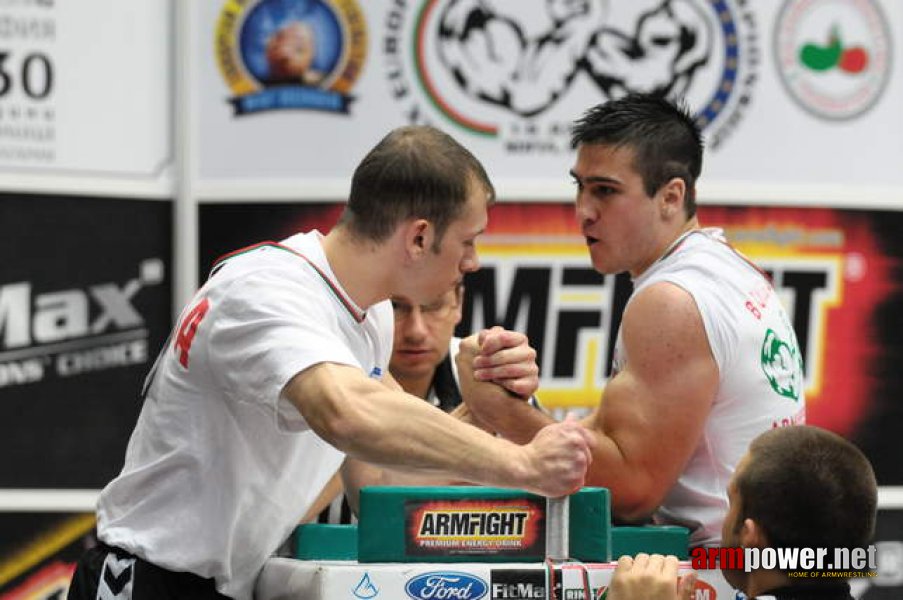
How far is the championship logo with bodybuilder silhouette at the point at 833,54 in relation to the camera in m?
6.10

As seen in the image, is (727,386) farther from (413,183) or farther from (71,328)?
(71,328)

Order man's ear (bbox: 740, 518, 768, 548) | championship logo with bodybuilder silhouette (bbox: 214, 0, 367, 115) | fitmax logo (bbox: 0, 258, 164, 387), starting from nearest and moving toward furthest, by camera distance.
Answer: man's ear (bbox: 740, 518, 768, 548), fitmax logo (bbox: 0, 258, 164, 387), championship logo with bodybuilder silhouette (bbox: 214, 0, 367, 115)

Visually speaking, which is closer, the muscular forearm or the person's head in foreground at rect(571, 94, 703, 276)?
the muscular forearm

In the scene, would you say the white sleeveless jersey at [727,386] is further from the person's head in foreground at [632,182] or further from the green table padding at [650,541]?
the green table padding at [650,541]

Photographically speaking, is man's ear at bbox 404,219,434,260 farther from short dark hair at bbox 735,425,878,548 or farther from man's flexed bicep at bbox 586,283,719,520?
short dark hair at bbox 735,425,878,548

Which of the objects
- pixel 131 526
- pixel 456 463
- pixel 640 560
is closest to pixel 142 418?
pixel 131 526

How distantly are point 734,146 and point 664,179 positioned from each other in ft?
6.88

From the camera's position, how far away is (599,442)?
3.62 metres

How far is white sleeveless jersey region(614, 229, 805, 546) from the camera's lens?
365 centimetres

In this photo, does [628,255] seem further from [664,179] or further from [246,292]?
[246,292]

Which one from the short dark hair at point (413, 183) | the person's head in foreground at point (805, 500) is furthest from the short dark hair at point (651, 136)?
the person's head in foreground at point (805, 500)

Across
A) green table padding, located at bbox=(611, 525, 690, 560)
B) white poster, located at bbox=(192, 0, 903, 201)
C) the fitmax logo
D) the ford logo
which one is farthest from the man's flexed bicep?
the fitmax logo

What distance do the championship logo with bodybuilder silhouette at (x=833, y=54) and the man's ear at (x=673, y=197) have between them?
7.25 feet

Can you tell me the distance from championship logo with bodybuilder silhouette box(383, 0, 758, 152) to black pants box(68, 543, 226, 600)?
2.95m
